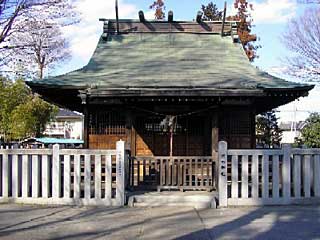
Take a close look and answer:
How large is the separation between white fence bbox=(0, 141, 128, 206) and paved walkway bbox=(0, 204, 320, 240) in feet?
1.66

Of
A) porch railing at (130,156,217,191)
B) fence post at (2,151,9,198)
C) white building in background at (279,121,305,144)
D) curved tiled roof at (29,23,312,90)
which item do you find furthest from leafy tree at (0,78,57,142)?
porch railing at (130,156,217,191)

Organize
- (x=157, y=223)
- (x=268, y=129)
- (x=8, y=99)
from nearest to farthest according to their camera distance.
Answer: (x=157, y=223) → (x=268, y=129) → (x=8, y=99)

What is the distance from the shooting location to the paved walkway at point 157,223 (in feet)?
26.5

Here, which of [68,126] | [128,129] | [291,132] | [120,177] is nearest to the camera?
[120,177]

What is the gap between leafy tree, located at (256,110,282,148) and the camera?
32.0 meters

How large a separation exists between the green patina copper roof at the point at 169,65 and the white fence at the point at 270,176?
88.4 inches

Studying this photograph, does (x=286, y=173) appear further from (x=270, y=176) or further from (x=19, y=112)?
(x=19, y=112)

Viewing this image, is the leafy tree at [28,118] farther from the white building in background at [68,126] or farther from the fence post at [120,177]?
the fence post at [120,177]

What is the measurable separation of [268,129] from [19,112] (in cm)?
2043

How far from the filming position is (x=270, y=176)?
11.8 metres

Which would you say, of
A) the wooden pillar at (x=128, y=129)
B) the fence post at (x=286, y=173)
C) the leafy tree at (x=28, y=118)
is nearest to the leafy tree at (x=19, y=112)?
the leafy tree at (x=28, y=118)

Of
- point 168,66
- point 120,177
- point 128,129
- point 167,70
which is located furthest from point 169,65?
point 120,177

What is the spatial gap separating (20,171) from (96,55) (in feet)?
20.4

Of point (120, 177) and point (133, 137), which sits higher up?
point (133, 137)
